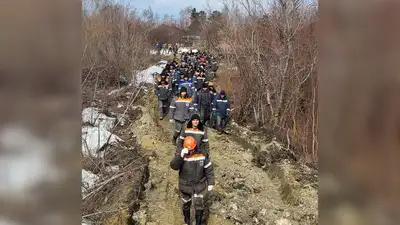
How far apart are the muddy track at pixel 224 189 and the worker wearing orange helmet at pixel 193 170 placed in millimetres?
1188

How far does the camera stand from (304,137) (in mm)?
8867

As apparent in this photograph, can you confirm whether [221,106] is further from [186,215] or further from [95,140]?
[186,215]

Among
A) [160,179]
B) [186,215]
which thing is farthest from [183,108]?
[186,215]

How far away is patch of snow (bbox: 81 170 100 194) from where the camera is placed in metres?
5.57

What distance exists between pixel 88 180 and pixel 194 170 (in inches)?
77.0

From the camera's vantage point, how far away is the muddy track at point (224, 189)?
21.0 feet

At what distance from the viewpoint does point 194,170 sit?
500 centimetres
